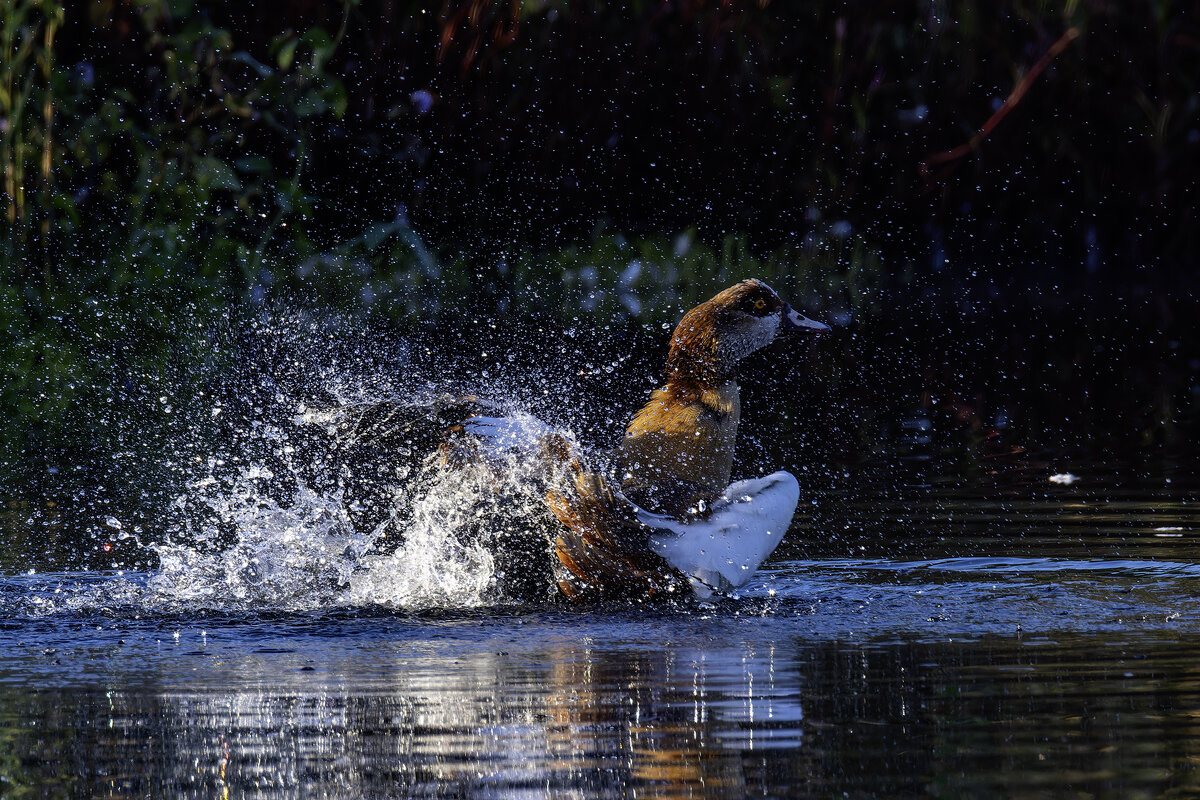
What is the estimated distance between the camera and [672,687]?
4125 millimetres

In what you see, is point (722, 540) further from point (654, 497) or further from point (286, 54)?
point (286, 54)

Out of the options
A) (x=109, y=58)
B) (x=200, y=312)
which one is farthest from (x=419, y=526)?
(x=109, y=58)

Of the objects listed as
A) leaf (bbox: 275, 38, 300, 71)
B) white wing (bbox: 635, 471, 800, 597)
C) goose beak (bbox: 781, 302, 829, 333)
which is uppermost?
leaf (bbox: 275, 38, 300, 71)

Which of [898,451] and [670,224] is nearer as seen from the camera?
[898,451]

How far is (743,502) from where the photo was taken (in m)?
5.52

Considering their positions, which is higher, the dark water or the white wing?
the white wing

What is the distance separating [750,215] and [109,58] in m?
5.88

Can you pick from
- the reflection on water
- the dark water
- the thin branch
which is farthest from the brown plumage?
the thin branch

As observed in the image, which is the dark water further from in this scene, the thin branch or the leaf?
the thin branch

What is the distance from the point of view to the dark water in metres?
3.37

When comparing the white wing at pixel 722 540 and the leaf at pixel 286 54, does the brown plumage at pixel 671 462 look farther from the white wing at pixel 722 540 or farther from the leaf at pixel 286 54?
the leaf at pixel 286 54

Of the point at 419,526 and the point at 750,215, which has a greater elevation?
the point at 750,215

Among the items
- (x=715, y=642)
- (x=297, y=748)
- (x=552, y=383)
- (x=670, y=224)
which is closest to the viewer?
(x=297, y=748)

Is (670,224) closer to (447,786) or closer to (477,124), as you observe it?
(477,124)
